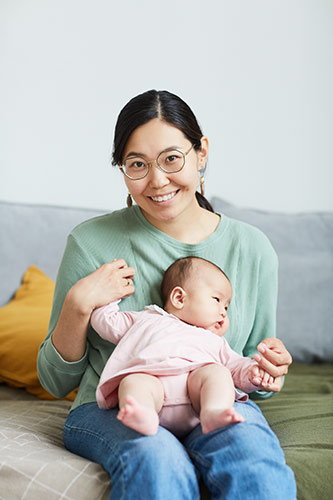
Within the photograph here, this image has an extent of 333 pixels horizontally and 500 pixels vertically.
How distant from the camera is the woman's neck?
1.58 m

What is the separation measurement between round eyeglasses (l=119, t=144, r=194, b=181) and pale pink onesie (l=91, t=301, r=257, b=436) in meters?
0.34

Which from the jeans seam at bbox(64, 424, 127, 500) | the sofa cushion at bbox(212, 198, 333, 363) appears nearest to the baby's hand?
the jeans seam at bbox(64, 424, 127, 500)

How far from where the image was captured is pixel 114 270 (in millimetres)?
1453

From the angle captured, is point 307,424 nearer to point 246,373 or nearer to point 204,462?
point 246,373

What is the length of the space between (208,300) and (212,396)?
322 millimetres

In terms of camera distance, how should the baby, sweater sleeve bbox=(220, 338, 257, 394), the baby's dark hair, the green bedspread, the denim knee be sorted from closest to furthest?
the denim knee
the baby
the green bedspread
sweater sleeve bbox=(220, 338, 257, 394)
the baby's dark hair

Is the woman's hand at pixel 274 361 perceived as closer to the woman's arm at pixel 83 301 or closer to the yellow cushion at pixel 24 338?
the woman's arm at pixel 83 301

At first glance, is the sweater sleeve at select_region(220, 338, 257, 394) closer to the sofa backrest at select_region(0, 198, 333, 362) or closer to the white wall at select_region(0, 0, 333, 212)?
the sofa backrest at select_region(0, 198, 333, 362)

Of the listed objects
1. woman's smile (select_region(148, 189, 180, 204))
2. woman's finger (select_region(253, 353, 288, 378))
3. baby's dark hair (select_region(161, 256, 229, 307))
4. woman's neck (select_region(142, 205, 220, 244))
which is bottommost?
woman's finger (select_region(253, 353, 288, 378))

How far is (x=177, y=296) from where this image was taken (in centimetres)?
142

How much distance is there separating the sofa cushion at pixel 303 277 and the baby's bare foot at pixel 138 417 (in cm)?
122

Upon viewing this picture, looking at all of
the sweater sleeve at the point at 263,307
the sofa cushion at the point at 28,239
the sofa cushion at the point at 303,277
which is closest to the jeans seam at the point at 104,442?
the sweater sleeve at the point at 263,307

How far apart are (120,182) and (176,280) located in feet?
4.33

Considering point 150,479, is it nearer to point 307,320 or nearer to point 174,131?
point 174,131
